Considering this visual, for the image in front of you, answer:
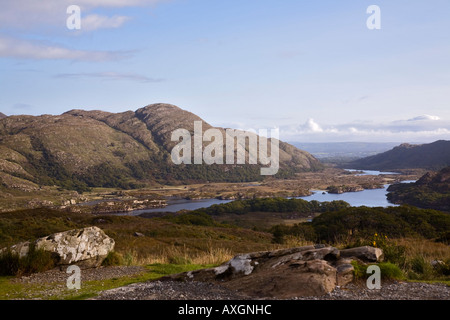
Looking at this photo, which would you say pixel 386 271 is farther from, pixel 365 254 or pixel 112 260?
pixel 112 260

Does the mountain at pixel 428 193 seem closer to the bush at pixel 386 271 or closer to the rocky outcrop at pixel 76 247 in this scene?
the bush at pixel 386 271

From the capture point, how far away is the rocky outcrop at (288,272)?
760 centimetres

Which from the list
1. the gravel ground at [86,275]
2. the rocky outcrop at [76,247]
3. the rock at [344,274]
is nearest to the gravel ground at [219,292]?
the rock at [344,274]

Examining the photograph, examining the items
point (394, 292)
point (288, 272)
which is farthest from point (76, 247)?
point (394, 292)

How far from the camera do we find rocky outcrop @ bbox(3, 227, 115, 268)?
42.9 ft

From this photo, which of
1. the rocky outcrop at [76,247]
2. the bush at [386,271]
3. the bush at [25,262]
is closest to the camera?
the bush at [386,271]

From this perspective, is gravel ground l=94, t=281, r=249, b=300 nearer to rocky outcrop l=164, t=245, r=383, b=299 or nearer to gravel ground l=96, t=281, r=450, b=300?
gravel ground l=96, t=281, r=450, b=300

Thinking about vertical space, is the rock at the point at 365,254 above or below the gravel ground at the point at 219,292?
above

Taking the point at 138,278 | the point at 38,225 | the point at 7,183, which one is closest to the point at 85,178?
the point at 7,183

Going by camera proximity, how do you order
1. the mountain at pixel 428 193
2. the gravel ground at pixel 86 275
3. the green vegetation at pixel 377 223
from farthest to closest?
the mountain at pixel 428 193 < the green vegetation at pixel 377 223 < the gravel ground at pixel 86 275

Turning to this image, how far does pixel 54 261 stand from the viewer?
13086 millimetres

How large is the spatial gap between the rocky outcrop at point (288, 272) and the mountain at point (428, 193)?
9051 centimetres
